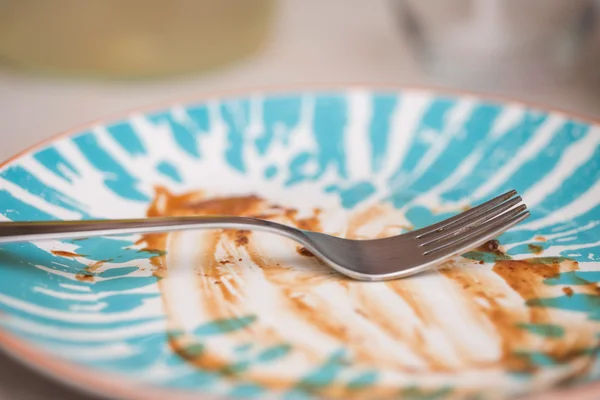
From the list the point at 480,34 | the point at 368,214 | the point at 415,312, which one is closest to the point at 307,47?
the point at 480,34

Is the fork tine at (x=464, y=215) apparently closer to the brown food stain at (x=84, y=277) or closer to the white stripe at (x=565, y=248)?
the white stripe at (x=565, y=248)

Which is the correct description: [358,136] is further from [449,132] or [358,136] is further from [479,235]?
[479,235]

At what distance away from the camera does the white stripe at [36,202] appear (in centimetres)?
44

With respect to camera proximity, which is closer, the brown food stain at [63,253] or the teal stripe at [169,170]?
the brown food stain at [63,253]

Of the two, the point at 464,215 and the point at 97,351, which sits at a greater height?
the point at 464,215

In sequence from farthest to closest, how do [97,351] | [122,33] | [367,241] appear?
[122,33], [367,241], [97,351]

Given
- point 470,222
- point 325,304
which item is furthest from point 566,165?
point 325,304

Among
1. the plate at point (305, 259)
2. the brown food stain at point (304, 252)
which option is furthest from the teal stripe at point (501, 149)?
the brown food stain at point (304, 252)

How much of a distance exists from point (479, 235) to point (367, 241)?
0.06m

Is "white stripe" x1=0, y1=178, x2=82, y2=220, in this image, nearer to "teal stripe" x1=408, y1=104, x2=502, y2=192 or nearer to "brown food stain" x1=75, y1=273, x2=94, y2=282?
"brown food stain" x1=75, y1=273, x2=94, y2=282

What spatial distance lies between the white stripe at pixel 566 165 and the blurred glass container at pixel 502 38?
0.88 ft

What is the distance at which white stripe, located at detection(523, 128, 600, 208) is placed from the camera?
1.61 feet

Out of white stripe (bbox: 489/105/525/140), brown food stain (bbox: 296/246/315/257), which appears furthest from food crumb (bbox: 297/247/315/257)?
white stripe (bbox: 489/105/525/140)

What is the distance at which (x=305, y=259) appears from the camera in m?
0.42
